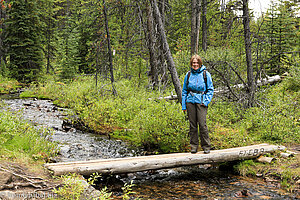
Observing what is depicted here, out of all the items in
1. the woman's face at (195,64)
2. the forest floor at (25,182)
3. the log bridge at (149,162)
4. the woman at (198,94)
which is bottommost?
the log bridge at (149,162)

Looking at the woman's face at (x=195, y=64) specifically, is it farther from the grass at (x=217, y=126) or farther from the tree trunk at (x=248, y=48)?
A: the tree trunk at (x=248, y=48)

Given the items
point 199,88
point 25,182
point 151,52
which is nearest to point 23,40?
point 151,52

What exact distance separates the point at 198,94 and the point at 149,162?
217 centimetres

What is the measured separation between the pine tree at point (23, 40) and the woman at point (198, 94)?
20671 mm

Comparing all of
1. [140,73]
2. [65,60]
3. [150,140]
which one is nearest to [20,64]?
[65,60]

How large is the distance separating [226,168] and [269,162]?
46.1 inches

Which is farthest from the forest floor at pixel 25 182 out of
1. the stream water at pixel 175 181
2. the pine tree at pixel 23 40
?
the pine tree at pixel 23 40

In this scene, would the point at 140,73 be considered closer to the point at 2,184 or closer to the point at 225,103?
the point at 225,103

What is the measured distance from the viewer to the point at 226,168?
268 inches

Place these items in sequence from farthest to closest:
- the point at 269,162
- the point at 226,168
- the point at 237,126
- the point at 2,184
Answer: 1. the point at 237,126
2. the point at 226,168
3. the point at 269,162
4. the point at 2,184

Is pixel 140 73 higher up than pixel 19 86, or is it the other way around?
pixel 140 73

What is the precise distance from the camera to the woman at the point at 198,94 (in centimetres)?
610

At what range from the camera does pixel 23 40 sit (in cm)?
2200

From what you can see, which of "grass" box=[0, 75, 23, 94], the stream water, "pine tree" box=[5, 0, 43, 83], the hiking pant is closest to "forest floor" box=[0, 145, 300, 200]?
the stream water
